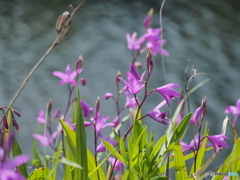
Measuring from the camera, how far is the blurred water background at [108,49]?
2955 millimetres

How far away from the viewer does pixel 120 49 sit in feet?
11.9

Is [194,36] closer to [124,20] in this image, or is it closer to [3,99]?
[124,20]

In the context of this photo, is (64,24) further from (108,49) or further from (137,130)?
(108,49)

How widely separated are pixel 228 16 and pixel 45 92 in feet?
7.31

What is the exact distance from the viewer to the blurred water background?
2.96m

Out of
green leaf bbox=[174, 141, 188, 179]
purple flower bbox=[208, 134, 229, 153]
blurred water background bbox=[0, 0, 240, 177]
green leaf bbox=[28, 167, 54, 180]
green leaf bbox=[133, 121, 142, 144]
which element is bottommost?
blurred water background bbox=[0, 0, 240, 177]

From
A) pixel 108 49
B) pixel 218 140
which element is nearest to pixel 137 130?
pixel 218 140

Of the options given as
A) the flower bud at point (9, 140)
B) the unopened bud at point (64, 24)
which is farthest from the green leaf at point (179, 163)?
the flower bud at point (9, 140)

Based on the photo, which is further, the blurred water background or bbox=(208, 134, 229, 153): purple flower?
the blurred water background

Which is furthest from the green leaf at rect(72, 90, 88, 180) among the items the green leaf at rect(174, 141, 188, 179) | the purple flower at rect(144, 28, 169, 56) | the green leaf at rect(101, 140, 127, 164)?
the purple flower at rect(144, 28, 169, 56)

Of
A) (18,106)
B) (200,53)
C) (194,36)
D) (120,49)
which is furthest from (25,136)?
(194,36)

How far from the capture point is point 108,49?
3.63 meters

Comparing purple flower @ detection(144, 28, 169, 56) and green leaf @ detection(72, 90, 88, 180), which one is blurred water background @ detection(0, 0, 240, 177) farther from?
green leaf @ detection(72, 90, 88, 180)

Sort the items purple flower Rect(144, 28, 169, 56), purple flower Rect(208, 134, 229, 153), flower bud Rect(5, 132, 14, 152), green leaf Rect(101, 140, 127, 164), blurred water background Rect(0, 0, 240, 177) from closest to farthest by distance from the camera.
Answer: flower bud Rect(5, 132, 14, 152) → green leaf Rect(101, 140, 127, 164) → purple flower Rect(208, 134, 229, 153) → purple flower Rect(144, 28, 169, 56) → blurred water background Rect(0, 0, 240, 177)
